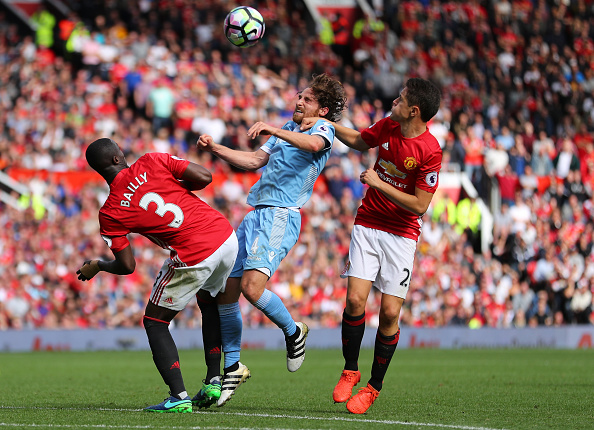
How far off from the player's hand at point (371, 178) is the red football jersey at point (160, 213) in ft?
3.76

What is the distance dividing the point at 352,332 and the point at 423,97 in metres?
1.92

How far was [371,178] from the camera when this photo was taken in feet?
23.7

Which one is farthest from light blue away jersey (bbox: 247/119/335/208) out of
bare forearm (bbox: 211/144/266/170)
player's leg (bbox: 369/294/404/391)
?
player's leg (bbox: 369/294/404/391)

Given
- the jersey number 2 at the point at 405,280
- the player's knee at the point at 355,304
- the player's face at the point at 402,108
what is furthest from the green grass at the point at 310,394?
the player's face at the point at 402,108

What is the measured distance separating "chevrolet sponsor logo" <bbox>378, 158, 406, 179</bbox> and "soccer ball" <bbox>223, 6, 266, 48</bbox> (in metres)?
1.75

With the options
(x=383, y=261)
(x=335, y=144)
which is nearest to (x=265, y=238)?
(x=383, y=261)

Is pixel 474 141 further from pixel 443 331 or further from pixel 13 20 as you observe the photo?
pixel 13 20

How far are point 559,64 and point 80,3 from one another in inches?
479

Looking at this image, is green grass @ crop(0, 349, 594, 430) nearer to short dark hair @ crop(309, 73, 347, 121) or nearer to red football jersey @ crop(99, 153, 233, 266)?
red football jersey @ crop(99, 153, 233, 266)

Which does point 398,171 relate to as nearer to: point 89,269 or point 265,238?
point 265,238

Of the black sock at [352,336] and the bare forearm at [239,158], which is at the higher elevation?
the bare forearm at [239,158]

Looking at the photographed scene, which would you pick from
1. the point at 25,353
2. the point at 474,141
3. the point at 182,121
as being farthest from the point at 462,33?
the point at 25,353

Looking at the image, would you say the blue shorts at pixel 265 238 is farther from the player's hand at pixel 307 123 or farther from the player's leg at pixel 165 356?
the player's leg at pixel 165 356

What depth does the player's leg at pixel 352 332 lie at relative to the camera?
24.6 feet
